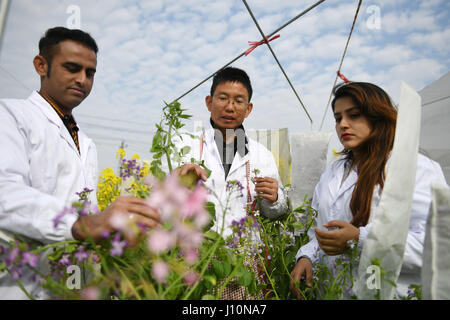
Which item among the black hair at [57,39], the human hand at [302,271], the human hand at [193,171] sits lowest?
the human hand at [302,271]

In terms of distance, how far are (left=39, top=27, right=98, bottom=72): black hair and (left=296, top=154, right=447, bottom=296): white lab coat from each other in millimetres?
1180

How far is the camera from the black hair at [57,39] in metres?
0.95

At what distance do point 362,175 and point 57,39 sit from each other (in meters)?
1.30

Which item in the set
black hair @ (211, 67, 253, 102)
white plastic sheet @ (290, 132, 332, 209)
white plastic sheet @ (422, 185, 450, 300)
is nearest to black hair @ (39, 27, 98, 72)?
black hair @ (211, 67, 253, 102)

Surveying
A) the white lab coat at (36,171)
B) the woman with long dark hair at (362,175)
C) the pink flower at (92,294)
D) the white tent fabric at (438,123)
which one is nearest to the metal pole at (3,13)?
the white lab coat at (36,171)

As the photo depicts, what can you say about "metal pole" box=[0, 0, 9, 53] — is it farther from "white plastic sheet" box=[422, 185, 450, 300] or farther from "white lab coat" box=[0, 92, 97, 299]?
"white plastic sheet" box=[422, 185, 450, 300]

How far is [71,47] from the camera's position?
3.06 ft

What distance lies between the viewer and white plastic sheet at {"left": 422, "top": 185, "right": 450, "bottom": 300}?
1.39 feet

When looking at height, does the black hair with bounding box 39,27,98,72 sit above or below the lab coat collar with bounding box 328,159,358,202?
above

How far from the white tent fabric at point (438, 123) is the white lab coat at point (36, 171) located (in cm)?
204

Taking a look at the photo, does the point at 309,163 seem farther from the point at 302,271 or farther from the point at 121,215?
the point at 121,215

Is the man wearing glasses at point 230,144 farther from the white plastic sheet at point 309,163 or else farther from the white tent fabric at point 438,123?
the white tent fabric at point 438,123
